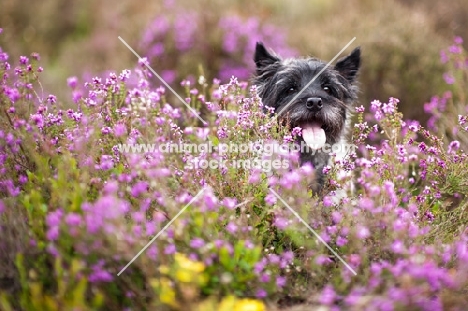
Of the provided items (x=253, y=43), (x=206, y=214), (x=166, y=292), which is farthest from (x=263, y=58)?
(x=166, y=292)

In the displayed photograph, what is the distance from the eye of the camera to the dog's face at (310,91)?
4645 mm

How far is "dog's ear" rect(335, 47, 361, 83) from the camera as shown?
5172 mm

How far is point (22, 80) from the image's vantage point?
3.54 metres

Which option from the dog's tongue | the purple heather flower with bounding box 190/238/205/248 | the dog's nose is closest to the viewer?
the purple heather flower with bounding box 190/238/205/248

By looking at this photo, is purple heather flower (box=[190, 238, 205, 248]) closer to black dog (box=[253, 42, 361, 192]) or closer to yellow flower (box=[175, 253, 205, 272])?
yellow flower (box=[175, 253, 205, 272])

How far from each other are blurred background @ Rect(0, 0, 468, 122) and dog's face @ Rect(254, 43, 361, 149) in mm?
737

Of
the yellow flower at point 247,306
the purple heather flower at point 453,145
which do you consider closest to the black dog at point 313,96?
the purple heather flower at point 453,145

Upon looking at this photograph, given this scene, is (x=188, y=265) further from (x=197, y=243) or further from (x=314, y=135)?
(x=314, y=135)

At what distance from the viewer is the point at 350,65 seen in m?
5.23

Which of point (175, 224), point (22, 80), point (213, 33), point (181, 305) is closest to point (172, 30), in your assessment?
point (213, 33)

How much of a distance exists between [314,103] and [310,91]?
0.30m

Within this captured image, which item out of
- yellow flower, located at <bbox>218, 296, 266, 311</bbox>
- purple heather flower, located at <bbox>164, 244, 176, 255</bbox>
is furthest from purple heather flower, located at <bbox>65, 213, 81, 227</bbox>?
yellow flower, located at <bbox>218, 296, 266, 311</bbox>

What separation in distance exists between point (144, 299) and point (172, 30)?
20.5ft

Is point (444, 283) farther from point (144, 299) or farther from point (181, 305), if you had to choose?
point (144, 299)
